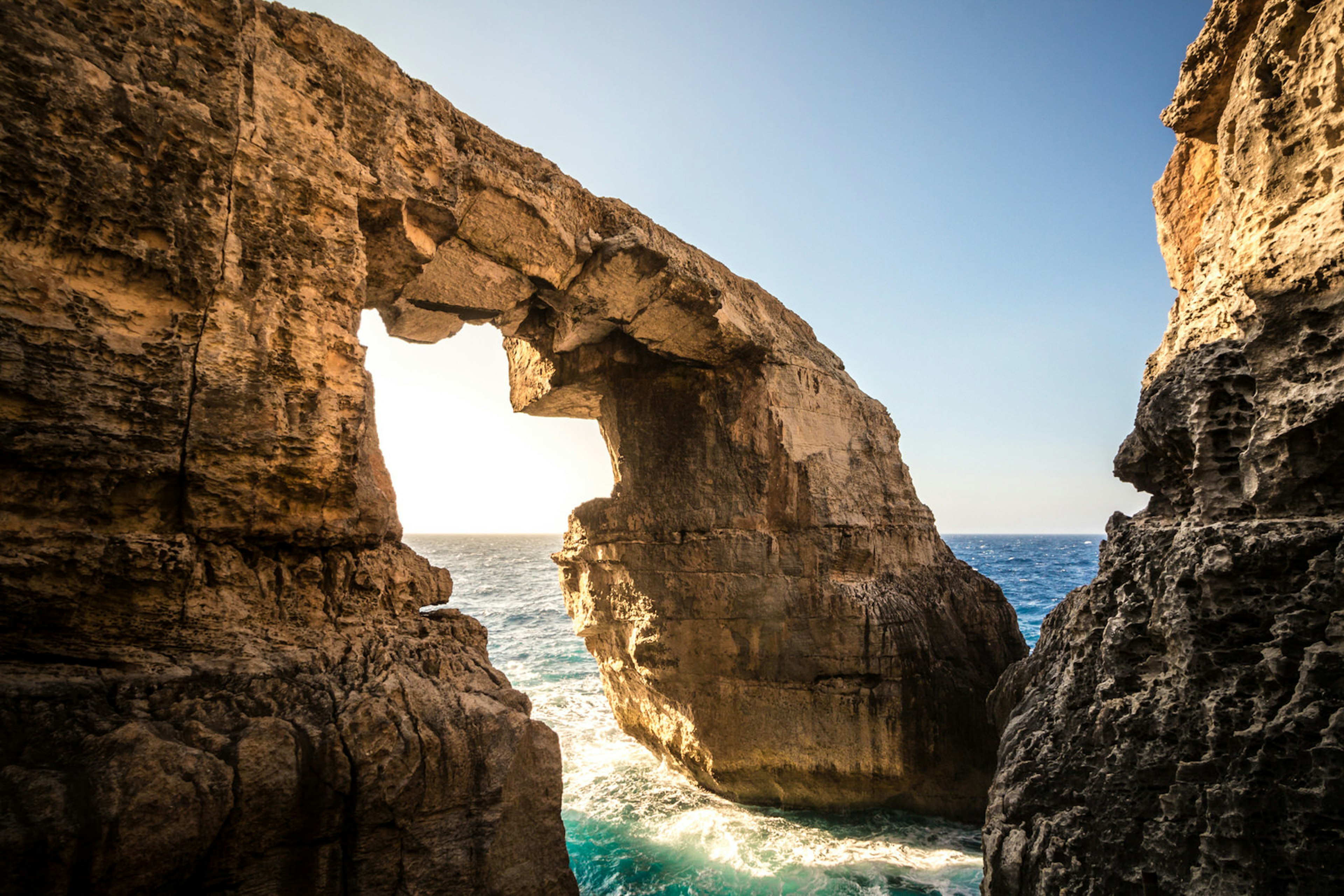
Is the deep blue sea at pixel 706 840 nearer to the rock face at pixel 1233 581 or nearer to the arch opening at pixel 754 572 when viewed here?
the arch opening at pixel 754 572

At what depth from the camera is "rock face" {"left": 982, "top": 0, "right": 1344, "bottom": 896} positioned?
120 inches

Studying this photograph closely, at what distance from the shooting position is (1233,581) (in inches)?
134

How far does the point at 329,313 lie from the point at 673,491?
18.3ft

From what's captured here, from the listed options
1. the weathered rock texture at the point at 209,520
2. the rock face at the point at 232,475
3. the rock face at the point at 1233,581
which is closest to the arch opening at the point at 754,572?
the rock face at the point at 232,475

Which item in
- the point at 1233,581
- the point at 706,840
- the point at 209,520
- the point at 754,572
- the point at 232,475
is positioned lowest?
the point at 706,840

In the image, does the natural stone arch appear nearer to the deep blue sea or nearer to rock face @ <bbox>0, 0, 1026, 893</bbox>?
the deep blue sea

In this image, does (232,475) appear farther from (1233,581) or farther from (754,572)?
(754,572)

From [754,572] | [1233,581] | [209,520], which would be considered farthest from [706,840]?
[209,520]

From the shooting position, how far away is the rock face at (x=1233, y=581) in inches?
120

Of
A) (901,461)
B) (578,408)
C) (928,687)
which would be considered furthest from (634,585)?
(901,461)

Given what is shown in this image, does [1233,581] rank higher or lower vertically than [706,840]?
higher

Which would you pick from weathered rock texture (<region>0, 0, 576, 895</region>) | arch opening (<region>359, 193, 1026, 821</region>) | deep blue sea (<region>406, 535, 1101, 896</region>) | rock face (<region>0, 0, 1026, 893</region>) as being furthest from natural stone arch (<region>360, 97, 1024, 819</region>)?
weathered rock texture (<region>0, 0, 576, 895</region>)

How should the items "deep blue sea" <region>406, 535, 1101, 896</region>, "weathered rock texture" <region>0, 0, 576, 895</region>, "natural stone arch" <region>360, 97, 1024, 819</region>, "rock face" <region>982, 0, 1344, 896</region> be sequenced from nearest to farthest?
"weathered rock texture" <region>0, 0, 576, 895</region> → "rock face" <region>982, 0, 1344, 896</region> → "deep blue sea" <region>406, 535, 1101, 896</region> → "natural stone arch" <region>360, 97, 1024, 819</region>

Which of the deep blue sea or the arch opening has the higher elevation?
the arch opening
